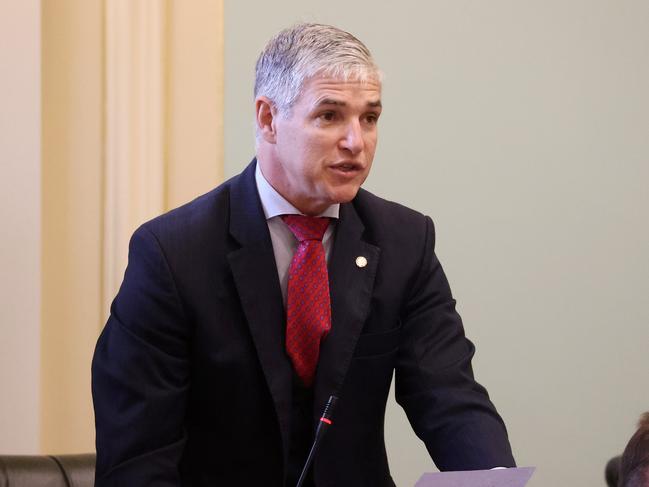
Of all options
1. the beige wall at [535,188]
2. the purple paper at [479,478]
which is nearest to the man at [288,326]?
the purple paper at [479,478]

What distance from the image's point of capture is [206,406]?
83.7 inches

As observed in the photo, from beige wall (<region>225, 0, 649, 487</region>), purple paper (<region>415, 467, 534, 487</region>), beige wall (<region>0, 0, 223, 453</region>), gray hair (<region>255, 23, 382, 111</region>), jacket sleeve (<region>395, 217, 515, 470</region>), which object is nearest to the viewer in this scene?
purple paper (<region>415, 467, 534, 487</region>)

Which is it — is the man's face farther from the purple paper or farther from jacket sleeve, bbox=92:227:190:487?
the purple paper

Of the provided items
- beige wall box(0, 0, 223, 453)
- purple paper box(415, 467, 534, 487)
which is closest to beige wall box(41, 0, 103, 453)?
beige wall box(0, 0, 223, 453)

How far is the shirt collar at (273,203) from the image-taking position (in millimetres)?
2150

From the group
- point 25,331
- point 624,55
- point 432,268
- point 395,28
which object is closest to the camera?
point 432,268

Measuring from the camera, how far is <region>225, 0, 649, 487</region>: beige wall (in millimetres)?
3350

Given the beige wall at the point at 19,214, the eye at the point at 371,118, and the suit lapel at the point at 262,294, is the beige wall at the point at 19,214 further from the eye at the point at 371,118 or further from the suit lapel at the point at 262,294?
the eye at the point at 371,118

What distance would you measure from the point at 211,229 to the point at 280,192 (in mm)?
145

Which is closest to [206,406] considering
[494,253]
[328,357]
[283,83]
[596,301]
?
[328,357]

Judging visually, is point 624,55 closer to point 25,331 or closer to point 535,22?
point 535,22

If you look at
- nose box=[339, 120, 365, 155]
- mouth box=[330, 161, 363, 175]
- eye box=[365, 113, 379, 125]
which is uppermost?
eye box=[365, 113, 379, 125]

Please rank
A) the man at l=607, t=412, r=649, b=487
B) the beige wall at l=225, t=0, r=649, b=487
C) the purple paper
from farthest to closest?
the beige wall at l=225, t=0, r=649, b=487 → the purple paper → the man at l=607, t=412, r=649, b=487

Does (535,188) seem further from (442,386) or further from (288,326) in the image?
(288,326)
